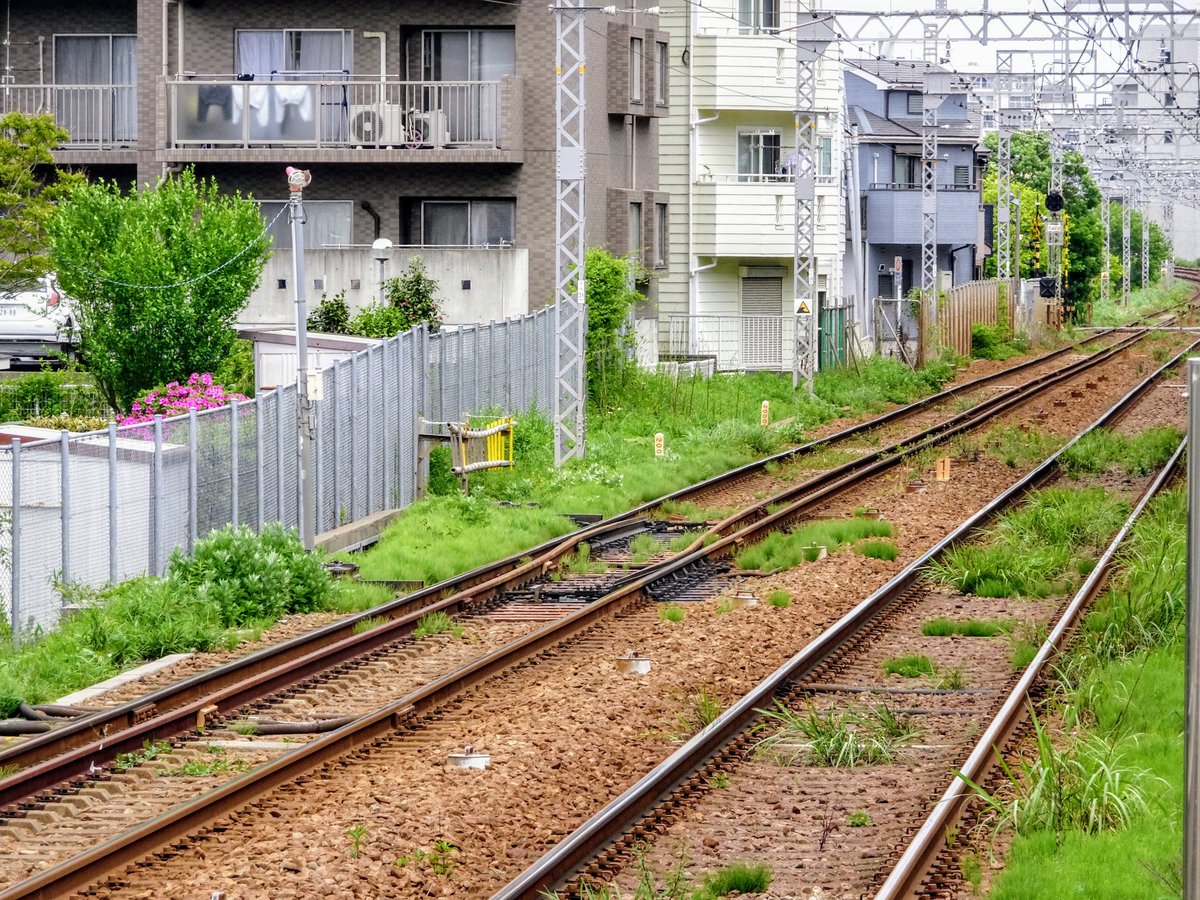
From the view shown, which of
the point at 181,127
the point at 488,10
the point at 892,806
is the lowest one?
the point at 892,806

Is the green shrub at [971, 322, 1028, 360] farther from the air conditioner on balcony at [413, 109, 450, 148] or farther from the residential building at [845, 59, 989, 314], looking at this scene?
the air conditioner on balcony at [413, 109, 450, 148]

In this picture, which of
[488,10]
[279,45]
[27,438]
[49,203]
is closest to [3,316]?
[49,203]

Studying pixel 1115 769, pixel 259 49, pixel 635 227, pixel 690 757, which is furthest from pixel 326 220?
pixel 1115 769

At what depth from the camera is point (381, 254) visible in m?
31.0

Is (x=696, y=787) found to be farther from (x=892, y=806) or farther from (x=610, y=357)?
(x=610, y=357)

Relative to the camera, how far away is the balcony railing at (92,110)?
35.3 metres

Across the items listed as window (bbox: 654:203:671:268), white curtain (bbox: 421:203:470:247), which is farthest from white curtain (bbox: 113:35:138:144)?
window (bbox: 654:203:671:268)

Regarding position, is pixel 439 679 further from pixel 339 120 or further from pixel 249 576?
pixel 339 120

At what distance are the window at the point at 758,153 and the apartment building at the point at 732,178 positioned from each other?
0.09 feet

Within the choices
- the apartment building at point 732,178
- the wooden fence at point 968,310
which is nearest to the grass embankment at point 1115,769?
the apartment building at point 732,178

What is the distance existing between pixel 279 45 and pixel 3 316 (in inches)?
297

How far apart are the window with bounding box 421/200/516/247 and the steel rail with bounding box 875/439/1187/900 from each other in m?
20.0

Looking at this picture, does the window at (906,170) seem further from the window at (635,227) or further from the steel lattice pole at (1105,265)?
the window at (635,227)

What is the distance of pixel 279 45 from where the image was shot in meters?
35.6
